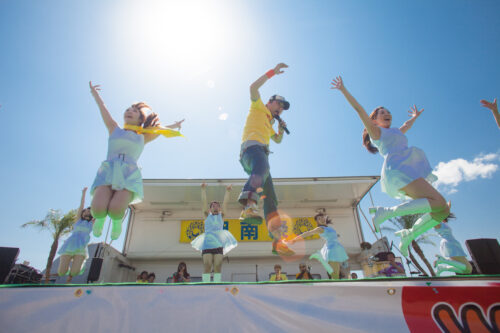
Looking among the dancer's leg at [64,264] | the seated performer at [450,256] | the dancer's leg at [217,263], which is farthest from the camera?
the dancer's leg at [64,264]

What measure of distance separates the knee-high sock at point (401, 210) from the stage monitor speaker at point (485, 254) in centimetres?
262

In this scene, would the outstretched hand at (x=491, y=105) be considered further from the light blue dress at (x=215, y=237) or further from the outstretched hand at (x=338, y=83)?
the light blue dress at (x=215, y=237)

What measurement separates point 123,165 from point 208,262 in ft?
9.61

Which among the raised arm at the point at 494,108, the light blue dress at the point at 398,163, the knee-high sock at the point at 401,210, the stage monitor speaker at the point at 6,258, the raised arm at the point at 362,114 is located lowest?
the stage monitor speaker at the point at 6,258

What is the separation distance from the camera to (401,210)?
261 centimetres

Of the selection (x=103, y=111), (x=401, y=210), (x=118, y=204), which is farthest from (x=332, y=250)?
(x=103, y=111)

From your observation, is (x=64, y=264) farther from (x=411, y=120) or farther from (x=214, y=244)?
(x=411, y=120)

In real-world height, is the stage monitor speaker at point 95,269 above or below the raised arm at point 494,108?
below

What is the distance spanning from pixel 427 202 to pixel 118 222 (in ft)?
11.9

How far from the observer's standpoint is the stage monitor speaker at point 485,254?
3.85m

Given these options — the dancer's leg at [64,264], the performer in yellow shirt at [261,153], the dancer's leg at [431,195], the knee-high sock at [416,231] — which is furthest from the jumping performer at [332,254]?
the dancer's leg at [64,264]

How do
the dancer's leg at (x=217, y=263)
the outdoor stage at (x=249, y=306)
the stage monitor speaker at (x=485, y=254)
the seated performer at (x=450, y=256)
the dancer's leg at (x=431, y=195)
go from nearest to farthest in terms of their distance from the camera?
1. the outdoor stage at (x=249, y=306)
2. the dancer's leg at (x=431, y=195)
3. the stage monitor speaker at (x=485, y=254)
4. the dancer's leg at (x=217, y=263)
5. the seated performer at (x=450, y=256)

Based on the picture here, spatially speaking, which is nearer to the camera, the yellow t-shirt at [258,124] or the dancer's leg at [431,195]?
the dancer's leg at [431,195]

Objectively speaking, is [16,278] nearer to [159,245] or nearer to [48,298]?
[159,245]
